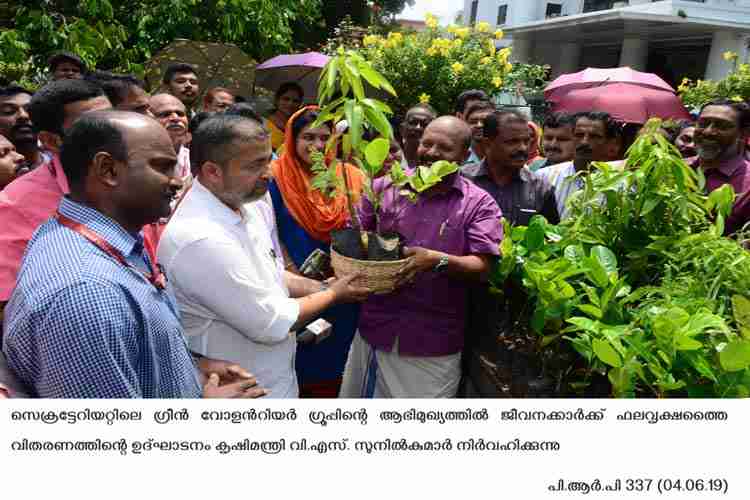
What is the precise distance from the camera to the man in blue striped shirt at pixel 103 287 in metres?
1.18

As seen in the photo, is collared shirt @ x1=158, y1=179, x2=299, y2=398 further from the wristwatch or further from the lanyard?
the wristwatch

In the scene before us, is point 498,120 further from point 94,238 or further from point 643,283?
point 94,238

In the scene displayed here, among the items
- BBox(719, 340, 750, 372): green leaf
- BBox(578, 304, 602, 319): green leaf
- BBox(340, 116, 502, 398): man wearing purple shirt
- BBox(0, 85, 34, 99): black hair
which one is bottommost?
BBox(340, 116, 502, 398): man wearing purple shirt

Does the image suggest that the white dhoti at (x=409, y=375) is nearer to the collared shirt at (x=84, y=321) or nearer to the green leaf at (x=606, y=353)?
the green leaf at (x=606, y=353)

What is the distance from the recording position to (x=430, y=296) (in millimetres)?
2514

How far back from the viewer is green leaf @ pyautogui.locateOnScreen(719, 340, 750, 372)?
4.19ft

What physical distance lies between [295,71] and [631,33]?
15203mm

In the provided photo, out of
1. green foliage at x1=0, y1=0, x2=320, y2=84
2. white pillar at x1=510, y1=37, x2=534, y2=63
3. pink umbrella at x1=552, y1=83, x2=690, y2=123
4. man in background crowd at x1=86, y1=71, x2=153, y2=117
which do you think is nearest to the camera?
man in background crowd at x1=86, y1=71, x2=153, y2=117

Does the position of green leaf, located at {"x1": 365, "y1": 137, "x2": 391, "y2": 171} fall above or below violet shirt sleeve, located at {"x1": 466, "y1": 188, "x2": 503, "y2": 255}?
above

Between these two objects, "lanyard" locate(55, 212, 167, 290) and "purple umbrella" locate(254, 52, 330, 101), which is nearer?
"lanyard" locate(55, 212, 167, 290)

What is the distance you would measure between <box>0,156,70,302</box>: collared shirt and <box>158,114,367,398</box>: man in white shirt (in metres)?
0.44

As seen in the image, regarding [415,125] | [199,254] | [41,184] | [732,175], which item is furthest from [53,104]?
[732,175]

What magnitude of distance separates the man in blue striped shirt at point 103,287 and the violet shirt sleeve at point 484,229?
4.31 feet

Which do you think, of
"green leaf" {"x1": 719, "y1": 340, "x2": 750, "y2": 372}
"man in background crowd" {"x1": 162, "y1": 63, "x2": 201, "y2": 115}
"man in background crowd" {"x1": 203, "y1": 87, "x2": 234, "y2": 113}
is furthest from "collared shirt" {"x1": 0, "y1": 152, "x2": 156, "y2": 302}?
"man in background crowd" {"x1": 162, "y1": 63, "x2": 201, "y2": 115}
